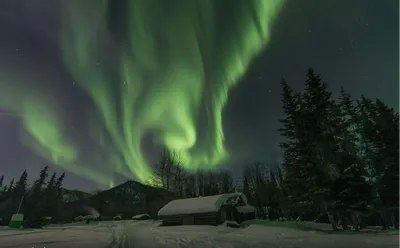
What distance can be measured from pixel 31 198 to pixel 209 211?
42.4 metres

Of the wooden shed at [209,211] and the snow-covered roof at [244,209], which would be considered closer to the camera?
the wooden shed at [209,211]

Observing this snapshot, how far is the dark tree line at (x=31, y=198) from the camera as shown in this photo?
44603 millimetres

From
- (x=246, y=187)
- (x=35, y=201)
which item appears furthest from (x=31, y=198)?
(x=246, y=187)

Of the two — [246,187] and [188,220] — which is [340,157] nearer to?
[188,220]

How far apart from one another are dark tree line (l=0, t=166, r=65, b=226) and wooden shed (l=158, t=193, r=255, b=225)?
24819 millimetres

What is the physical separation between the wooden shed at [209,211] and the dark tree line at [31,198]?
24819mm

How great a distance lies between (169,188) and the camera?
5769 centimetres

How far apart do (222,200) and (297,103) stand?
20.1 m

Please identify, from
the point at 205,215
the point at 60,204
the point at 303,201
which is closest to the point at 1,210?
the point at 60,204

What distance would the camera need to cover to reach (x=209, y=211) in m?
34.1

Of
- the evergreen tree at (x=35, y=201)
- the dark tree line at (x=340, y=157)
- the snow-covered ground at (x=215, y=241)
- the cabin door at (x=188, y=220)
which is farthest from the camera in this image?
the evergreen tree at (x=35, y=201)

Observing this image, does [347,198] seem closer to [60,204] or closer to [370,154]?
[370,154]

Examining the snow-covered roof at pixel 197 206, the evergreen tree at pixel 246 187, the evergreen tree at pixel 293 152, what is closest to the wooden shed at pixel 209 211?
the snow-covered roof at pixel 197 206

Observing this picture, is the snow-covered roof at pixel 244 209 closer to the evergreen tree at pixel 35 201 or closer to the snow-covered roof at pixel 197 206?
the snow-covered roof at pixel 197 206
